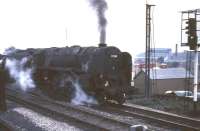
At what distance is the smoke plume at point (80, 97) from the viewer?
18.9m

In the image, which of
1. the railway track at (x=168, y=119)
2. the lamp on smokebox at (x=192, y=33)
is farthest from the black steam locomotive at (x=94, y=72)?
the lamp on smokebox at (x=192, y=33)

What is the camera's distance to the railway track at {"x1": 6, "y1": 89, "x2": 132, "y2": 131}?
499 inches

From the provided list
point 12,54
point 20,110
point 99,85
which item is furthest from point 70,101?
point 12,54

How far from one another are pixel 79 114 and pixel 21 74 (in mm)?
11150

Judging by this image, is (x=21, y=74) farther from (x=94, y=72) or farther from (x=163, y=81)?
(x=163, y=81)

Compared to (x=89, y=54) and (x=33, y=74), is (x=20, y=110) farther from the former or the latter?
(x=33, y=74)

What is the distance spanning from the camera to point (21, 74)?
84.0ft

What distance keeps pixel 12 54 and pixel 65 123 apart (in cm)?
1512

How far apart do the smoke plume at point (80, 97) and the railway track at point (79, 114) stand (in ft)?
4.13

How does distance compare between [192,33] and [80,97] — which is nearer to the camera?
[192,33]

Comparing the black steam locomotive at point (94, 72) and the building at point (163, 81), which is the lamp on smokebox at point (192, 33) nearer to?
the black steam locomotive at point (94, 72)

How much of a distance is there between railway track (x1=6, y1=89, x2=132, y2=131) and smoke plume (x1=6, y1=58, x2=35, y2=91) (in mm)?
3582

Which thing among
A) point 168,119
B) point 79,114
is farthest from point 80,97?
point 168,119

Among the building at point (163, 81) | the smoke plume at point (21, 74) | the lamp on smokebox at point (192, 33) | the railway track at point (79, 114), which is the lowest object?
the building at point (163, 81)
